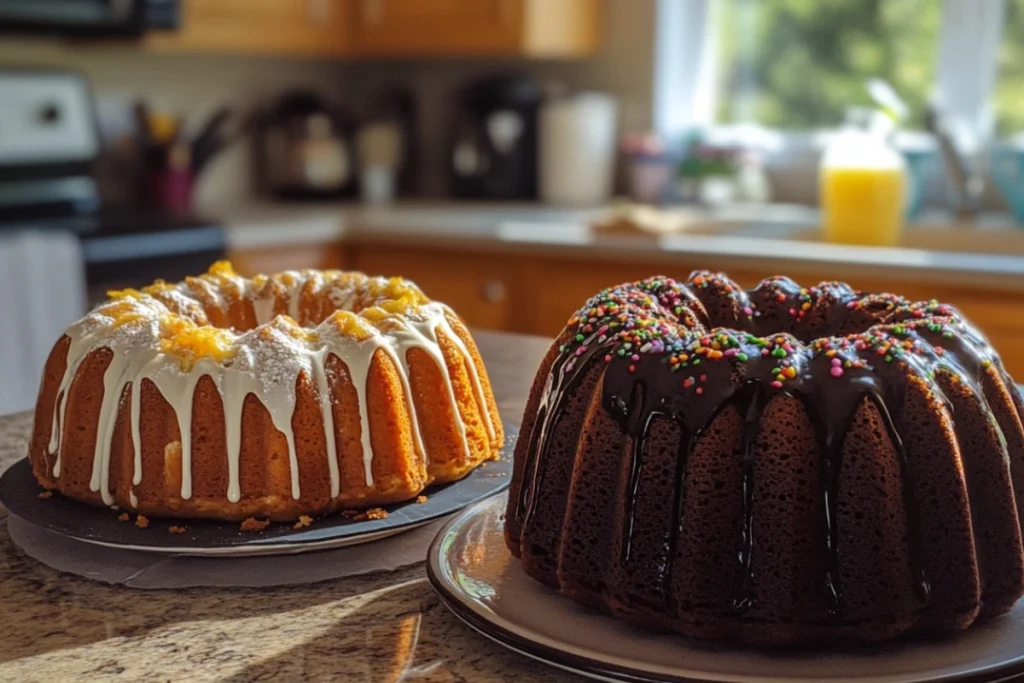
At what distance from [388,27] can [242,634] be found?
3.15 metres

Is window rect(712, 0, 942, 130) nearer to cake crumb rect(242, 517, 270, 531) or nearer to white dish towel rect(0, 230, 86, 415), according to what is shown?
white dish towel rect(0, 230, 86, 415)

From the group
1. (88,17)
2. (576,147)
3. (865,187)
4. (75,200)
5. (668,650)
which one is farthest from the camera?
(576,147)

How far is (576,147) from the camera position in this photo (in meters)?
3.68

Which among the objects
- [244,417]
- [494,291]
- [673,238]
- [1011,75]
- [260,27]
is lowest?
[494,291]

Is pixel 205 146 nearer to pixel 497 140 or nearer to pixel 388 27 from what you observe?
pixel 388 27

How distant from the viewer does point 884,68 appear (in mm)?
3494

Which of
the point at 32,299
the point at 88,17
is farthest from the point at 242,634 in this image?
the point at 88,17

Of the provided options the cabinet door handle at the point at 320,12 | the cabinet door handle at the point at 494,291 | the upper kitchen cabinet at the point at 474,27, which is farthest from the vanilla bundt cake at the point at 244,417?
the cabinet door handle at the point at 320,12

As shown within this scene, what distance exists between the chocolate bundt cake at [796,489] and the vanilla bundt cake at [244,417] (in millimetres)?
252

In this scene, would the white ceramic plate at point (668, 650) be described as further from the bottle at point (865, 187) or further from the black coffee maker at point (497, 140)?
the black coffee maker at point (497, 140)

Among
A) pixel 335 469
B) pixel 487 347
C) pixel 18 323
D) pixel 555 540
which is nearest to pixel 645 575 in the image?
pixel 555 540

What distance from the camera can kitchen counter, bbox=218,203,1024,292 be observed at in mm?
2533

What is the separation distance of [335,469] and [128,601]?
20 centimetres

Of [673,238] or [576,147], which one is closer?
[673,238]
